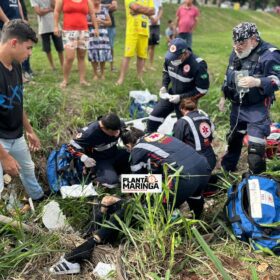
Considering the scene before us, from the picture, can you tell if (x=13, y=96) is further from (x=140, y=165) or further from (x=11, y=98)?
(x=140, y=165)

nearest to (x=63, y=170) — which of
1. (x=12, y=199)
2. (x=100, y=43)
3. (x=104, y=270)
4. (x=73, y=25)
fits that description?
(x=12, y=199)

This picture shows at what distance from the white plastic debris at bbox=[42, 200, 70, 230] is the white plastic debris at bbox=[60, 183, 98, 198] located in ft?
0.57

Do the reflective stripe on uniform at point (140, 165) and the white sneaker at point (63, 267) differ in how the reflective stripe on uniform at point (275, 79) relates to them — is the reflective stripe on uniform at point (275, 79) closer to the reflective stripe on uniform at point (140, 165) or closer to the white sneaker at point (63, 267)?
the reflective stripe on uniform at point (140, 165)

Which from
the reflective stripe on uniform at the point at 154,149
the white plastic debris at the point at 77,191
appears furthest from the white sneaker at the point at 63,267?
the reflective stripe on uniform at the point at 154,149

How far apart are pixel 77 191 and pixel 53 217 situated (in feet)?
1.24

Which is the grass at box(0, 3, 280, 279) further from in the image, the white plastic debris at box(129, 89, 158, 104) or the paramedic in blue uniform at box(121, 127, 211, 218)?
the white plastic debris at box(129, 89, 158, 104)

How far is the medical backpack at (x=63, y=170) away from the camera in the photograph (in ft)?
13.5

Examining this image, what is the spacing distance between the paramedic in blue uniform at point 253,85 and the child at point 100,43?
2866mm

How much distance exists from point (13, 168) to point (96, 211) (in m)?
0.92

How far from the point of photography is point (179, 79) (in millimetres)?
4438

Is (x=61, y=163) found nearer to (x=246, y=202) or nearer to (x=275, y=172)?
(x=246, y=202)

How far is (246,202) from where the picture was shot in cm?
A: 328

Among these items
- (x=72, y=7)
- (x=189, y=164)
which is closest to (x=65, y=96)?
(x=72, y=7)

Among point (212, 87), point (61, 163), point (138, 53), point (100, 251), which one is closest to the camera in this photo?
point (100, 251)
